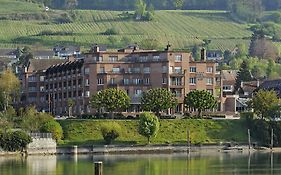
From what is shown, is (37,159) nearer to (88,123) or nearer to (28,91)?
(88,123)

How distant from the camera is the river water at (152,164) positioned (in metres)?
91.8

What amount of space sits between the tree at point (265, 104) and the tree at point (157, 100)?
33.4ft

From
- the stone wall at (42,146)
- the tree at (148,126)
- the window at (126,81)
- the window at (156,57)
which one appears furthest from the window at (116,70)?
the stone wall at (42,146)

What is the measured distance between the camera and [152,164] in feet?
335

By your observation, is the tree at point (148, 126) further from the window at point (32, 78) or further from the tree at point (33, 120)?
the window at point (32, 78)

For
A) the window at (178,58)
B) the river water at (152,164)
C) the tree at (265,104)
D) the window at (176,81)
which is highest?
the window at (178,58)

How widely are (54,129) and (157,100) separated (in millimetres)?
16797

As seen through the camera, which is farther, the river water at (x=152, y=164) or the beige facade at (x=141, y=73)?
the beige facade at (x=141, y=73)

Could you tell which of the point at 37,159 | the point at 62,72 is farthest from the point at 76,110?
the point at 37,159

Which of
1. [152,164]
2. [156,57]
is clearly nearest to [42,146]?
[152,164]

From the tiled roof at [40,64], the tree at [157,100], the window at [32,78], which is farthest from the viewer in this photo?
the tiled roof at [40,64]

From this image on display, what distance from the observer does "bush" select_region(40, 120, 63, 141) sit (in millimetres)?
126794

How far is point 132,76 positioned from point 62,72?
42.2ft

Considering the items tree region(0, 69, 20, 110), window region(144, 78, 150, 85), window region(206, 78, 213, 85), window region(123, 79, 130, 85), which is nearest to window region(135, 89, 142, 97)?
window region(144, 78, 150, 85)
